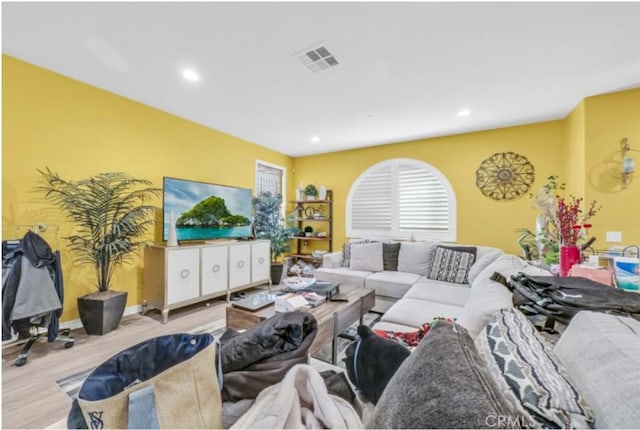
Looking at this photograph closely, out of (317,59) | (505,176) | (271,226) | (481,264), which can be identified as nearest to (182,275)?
(271,226)

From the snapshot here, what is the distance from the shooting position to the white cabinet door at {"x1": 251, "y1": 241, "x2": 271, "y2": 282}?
4.02m

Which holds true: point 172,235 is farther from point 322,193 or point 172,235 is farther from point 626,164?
point 626,164

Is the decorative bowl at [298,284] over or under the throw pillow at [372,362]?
under

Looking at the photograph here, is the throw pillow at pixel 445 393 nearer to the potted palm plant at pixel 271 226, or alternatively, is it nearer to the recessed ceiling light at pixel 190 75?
the recessed ceiling light at pixel 190 75

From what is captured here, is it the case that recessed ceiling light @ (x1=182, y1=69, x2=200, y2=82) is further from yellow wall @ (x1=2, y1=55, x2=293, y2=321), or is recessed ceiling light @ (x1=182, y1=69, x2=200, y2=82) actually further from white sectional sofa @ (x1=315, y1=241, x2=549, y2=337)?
white sectional sofa @ (x1=315, y1=241, x2=549, y2=337)

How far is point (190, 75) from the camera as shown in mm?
2512

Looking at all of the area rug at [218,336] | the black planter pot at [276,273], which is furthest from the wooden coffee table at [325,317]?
the black planter pot at [276,273]

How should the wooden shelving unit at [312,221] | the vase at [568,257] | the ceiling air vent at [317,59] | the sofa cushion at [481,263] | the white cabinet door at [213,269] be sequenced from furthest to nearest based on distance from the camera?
the wooden shelving unit at [312,221] < the white cabinet door at [213,269] < the sofa cushion at [481,263] < the ceiling air vent at [317,59] < the vase at [568,257]

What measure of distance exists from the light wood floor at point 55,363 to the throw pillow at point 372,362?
5.92ft

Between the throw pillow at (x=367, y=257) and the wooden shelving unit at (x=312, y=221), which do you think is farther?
the wooden shelving unit at (x=312, y=221)

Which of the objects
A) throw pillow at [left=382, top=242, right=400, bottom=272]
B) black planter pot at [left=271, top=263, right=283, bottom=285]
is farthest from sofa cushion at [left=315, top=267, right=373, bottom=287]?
black planter pot at [left=271, top=263, right=283, bottom=285]

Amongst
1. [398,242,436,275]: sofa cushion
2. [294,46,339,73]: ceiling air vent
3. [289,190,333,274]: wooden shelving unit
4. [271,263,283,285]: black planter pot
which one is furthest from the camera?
[289,190,333,274]: wooden shelving unit

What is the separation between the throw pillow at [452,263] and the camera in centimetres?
314

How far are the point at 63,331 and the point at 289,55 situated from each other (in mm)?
3314
